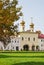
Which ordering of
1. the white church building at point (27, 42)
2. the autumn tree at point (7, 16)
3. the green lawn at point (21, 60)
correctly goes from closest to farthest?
the green lawn at point (21, 60) → the autumn tree at point (7, 16) → the white church building at point (27, 42)

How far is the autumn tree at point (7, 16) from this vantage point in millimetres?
43881

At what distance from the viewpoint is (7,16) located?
4484cm

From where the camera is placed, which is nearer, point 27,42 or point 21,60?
point 21,60

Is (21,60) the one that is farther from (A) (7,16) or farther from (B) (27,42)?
(B) (27,42)

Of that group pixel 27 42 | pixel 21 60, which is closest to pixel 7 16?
pixel 21 60

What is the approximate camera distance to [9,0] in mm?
47312

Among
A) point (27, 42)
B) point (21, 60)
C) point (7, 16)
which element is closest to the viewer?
point (21, 60)

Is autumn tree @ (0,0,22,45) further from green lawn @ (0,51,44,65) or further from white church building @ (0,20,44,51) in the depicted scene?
white church building @ (0,20,44,51)

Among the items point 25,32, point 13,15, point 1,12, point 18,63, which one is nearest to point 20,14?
point 13,15

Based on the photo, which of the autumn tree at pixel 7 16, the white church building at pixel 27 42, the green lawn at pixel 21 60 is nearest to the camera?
the green lawn at pixel 21 60

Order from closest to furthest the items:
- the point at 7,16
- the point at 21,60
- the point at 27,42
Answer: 1. the point at 21,60
2. the point at 7,16
3. the point at 27,42

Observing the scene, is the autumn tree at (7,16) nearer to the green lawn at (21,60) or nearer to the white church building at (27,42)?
the green lawn at (21,60)

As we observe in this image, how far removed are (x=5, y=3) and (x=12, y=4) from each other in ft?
4.48

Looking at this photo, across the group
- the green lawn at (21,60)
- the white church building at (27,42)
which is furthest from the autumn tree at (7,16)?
the white church building at (27,42)
